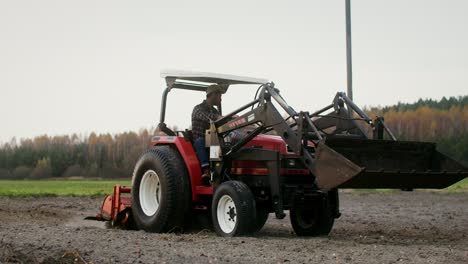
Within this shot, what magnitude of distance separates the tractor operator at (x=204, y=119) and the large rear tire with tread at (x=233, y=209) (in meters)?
0.81

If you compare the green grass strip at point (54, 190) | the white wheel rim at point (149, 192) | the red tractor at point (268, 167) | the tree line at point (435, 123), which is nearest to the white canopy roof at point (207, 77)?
the red tractor at point (268, 167)

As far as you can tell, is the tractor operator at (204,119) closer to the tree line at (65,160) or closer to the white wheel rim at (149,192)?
the white wheel rim at (149,192)

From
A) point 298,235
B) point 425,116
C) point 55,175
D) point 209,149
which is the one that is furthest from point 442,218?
point 55,175

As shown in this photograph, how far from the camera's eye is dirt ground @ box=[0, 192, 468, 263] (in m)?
7.21

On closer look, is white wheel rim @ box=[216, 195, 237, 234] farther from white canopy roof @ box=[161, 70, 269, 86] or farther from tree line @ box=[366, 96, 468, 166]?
tree line @ box=[366, 96, 468, 166]

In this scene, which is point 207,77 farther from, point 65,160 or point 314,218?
point 65,160

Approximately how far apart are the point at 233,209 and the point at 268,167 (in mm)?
757

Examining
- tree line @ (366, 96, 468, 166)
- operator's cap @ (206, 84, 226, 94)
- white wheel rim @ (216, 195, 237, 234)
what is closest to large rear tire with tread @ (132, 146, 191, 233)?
white wheel rim @ (216, 195, 237, 234)

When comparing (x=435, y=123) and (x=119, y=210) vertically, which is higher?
(x=435, y=123)

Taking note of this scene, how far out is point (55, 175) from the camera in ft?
167

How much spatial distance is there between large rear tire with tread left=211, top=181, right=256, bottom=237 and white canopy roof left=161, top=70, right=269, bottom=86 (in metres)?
1.99

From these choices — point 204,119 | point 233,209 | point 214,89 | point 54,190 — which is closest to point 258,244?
point 233,209

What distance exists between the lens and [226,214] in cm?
991

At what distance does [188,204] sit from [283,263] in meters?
3.83
